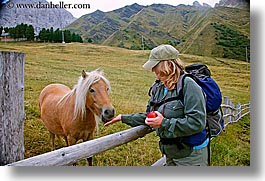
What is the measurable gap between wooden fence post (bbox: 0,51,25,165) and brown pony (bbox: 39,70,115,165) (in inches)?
16.2

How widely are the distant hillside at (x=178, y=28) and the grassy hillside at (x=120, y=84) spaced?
66 mm

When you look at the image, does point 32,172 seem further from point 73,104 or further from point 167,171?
point 167,171

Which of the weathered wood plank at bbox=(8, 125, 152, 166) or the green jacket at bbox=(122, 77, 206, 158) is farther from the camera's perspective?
the weathered wood plank at bbox=(8, 125, 152, 166)

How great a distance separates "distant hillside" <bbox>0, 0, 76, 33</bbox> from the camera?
7.01 feet

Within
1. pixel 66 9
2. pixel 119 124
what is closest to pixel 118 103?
pixel 119 124

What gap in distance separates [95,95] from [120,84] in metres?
0.29

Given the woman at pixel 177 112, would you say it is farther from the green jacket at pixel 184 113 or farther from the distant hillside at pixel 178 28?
the distant hillside at pixel 178 28

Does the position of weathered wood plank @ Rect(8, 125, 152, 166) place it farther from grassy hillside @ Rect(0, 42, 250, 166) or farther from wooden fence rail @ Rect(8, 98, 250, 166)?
grassy hillside @ Rect(0, 42, 250, 166)

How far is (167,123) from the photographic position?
1520 millimetres

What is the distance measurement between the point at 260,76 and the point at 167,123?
3.34ft

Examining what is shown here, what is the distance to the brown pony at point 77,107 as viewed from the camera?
6.55 feet

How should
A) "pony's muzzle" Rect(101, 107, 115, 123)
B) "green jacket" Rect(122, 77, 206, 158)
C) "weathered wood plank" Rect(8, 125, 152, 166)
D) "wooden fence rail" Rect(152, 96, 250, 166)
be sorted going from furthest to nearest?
"wooden fence rail" Rect(152, 96, 250, 166) < "pony's muzzle" Rect(101, 107, 115, 123) < "weathered wood plank" Rect(8, 125, 152, 166) < "green jacket" Rect(122, 77, 206, 158)

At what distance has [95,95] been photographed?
199 centimetres

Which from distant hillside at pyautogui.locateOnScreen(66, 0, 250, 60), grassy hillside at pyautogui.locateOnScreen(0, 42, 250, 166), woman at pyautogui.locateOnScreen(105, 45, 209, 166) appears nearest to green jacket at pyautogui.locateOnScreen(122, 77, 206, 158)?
woman at pyautogui.locateOnScreen(105, 45, 209, 166)
